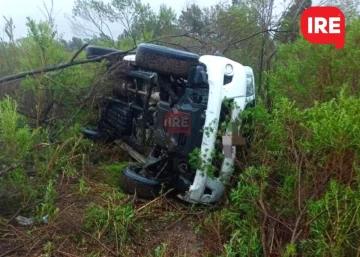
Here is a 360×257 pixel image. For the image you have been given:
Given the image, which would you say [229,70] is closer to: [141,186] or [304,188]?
[141,186]

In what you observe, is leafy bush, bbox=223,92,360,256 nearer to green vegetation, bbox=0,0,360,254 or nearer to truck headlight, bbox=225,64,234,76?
green vegetation, bbox=0,0,360,254

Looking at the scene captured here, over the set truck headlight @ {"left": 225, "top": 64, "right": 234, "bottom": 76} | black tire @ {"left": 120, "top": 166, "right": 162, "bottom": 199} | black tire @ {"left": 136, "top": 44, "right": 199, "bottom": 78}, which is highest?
black tire @ {"left": 136, "top": 44, "right": 199, "bottom": 78}

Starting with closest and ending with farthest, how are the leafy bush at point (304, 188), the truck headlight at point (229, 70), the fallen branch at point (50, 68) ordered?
the leafy bush at point (304, 188) < the truck headlight at point (229, 70) < the fallen branch at point (50, 68)

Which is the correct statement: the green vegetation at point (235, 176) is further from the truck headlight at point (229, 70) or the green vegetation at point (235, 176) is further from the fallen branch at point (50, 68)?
the truck headlight at point (229, 70)

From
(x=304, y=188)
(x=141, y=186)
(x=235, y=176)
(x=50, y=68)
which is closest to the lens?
(x=304, y=188)

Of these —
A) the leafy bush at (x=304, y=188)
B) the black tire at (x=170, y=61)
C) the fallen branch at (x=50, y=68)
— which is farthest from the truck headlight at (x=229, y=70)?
the fallen branch at (x=50, y=68)

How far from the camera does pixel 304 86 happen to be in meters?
4.46

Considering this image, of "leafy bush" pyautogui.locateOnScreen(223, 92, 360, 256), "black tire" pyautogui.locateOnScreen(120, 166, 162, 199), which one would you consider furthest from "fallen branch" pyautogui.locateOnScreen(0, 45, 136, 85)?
"leafy bush" pyautogui.locateOnScreen(223, 92, 360, 256)

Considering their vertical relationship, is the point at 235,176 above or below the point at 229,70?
below

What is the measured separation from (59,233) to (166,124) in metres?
1.25

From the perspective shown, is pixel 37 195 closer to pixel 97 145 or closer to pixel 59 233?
pixel 59 233

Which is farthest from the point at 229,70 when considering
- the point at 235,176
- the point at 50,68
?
the point at 50,68

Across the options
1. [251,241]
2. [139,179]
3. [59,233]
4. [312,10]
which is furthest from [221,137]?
[312,10]

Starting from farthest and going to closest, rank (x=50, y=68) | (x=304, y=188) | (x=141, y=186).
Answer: (x=50, y=68) < (x=141, y=186) < (x=304, y=188)
